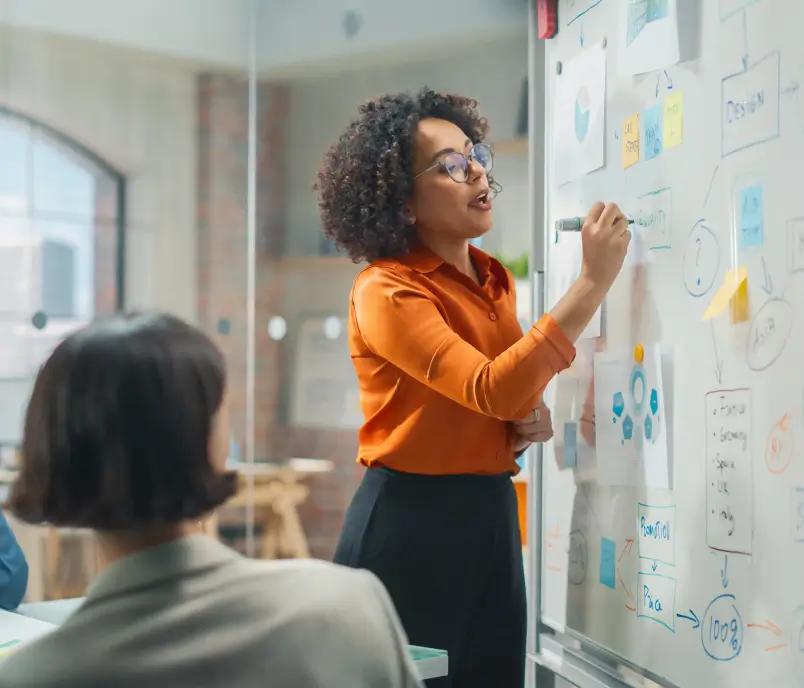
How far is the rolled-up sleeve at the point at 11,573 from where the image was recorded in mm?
1756

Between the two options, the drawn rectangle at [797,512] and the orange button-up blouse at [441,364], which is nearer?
the drawn rectangle at [797,512]

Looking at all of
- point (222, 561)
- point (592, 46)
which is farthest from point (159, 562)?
point (592, 46)

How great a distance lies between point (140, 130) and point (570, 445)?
3.23 m

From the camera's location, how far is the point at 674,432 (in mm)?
1610

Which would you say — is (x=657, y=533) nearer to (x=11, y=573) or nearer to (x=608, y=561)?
(x=608, y=561)

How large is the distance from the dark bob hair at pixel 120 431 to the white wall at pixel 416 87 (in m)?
3.64

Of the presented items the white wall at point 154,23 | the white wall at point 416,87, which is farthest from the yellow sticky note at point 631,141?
the white wall at point 154,23

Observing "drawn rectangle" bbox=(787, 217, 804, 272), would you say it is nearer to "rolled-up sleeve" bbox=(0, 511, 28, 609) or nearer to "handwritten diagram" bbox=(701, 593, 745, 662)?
"handwritten diagram" bbox=(701, 593, 745, 662)

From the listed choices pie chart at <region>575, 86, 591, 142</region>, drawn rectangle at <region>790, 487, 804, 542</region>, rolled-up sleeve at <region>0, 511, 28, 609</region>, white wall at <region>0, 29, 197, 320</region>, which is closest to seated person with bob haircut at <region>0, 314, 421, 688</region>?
drawn rectangle at <region>790, 487, 804, 542</region>

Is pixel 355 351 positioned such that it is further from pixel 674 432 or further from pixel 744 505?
pixel 744 505

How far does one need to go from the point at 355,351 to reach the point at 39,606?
68cm

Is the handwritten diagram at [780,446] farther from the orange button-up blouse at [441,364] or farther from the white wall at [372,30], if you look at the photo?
the white wall at [372,30]

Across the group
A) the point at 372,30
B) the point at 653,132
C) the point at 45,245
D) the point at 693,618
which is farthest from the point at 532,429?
the point at 372,30

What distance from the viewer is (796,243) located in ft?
4.30
